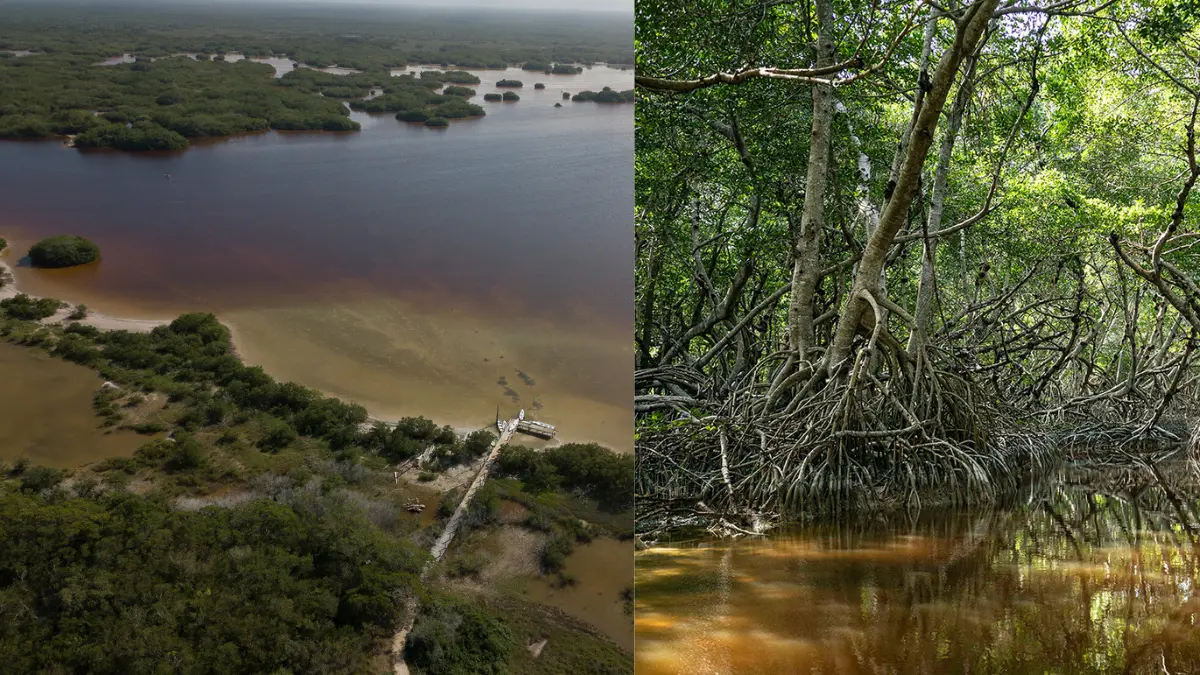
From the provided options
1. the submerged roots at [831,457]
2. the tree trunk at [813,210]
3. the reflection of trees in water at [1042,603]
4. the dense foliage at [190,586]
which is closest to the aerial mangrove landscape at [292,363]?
the dense foliage at [190,586]

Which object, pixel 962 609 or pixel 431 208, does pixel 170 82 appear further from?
pixel 962 609

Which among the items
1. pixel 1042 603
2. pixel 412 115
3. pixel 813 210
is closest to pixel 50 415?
pixel 412 115

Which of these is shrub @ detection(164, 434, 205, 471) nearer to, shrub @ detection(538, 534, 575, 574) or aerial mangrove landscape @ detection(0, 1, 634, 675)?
aerial mangrove landscape @ detection(0, 1, 634, 675)

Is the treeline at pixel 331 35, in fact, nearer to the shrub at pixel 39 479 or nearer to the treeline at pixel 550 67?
the treeline at pixel 550 67

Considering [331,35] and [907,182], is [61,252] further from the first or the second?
[907,182]

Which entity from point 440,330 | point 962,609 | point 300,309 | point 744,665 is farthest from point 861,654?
point 300,309

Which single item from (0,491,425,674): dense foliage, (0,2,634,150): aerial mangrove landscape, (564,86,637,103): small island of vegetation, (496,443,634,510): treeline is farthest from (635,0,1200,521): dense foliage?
(0,491,425,674): dense foliage
